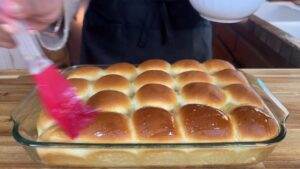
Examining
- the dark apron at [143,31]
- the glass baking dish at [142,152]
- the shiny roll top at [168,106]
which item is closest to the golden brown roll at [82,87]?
the shiny roll top at [168,106]

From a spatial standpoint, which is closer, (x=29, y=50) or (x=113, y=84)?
(x=29, y=50)

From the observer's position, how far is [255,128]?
0.50 meters

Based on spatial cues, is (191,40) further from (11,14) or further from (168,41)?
(11,14)

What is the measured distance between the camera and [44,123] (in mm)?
510

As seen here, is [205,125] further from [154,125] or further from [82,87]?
[82,87]

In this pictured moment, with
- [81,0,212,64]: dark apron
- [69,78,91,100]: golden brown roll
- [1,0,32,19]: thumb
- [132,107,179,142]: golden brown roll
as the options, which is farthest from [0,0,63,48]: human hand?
[81,0,212,64]: dark apron

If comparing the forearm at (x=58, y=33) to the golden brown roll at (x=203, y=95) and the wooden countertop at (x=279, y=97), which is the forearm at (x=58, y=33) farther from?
the golden brown roll at (x=203, y=95)

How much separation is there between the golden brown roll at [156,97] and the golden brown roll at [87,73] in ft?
0.38

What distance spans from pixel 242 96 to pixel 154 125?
164 millimetres

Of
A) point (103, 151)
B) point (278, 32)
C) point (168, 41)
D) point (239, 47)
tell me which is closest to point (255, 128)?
point (103, 151)

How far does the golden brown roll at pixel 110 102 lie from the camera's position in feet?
1.76

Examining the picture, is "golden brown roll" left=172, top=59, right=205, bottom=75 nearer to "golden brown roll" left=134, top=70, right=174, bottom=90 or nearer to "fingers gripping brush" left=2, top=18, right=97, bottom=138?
"golden brown roll" left=134, top=70, right=174, bottom=90

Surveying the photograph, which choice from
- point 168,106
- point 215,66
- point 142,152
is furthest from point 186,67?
point 142,152

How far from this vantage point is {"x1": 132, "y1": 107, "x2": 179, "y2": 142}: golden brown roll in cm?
49
